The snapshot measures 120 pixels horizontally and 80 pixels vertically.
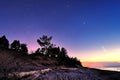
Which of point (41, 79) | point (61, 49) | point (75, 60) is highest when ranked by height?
point (61, 49)

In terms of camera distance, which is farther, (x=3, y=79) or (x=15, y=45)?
(x=15, y=45)

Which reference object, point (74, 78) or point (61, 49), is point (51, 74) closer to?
point (74, 78)

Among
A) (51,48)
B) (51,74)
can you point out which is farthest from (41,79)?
(51,48)

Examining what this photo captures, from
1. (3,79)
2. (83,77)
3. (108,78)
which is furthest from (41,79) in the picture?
(108,78)

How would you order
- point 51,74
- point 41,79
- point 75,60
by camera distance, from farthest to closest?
point 75,60
point 51,74
point 41,79

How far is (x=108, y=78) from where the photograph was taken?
20.4 metres

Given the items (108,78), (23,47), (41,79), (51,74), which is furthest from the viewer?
(23,47)

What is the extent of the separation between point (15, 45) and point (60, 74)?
6446 centimetres

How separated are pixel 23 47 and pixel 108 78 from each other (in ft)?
203

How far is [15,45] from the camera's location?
7875 cm

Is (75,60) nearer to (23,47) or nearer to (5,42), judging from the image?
(23,47)

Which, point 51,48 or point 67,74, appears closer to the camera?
point 67,74

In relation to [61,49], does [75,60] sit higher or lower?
lower

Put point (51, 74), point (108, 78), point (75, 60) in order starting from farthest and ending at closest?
point (75, 60) < point (108, 78) < point (51, 74)
